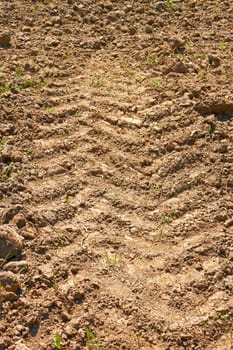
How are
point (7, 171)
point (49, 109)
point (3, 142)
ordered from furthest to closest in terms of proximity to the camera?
point (49, 109) → point (3, 142) → point (7, 171)

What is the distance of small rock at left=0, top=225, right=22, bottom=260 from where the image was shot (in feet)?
11.2

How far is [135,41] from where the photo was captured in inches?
190

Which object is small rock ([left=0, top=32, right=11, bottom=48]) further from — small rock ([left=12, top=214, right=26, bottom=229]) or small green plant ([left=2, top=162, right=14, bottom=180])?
small rock ([left=12, top=214, right=26, bottom=229])

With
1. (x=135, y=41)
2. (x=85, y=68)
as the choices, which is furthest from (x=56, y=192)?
(x=135, y=41)

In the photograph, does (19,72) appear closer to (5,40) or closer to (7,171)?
(5,40)

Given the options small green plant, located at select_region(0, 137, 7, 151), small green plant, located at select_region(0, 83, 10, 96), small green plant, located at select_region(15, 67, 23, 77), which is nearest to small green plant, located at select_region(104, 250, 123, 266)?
small green plant, located at select_region(0, 137, 7, 151)

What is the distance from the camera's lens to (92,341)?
312cm

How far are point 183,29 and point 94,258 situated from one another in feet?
7.20

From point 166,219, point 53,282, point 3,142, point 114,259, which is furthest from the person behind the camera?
point 3,142

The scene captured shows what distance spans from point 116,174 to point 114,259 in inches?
25.1

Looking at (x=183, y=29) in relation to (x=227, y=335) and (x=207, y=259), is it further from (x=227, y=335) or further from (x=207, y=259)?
(x=227, y=335)

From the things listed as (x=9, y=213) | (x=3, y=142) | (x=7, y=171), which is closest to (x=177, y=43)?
(x=3, y=142)

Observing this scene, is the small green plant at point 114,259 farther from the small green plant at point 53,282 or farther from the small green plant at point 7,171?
the small green plant at point 7,171

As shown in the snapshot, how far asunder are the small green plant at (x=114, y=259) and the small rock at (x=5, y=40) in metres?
1.92
